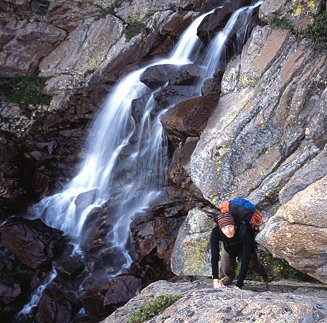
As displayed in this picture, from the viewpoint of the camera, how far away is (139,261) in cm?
1105

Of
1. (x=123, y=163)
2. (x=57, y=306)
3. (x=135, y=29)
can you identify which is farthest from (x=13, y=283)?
(x=135, y=29)

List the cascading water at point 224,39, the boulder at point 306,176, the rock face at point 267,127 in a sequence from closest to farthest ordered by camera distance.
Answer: the boulder at point 306,176 < the rock face at point 267,127 < the cascading water at point 224,39

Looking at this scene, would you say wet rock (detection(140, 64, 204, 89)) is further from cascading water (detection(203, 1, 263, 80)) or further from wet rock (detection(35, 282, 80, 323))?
wet rock (detection(35, 282, 80, 323))

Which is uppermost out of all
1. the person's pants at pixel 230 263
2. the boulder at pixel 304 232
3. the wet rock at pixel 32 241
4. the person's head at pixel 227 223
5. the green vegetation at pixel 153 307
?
the person's head at pixel 227 223

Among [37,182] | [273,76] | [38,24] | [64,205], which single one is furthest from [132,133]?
Answer: [38,24]

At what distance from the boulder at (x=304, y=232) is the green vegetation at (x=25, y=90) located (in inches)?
551

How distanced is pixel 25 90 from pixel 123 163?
301 inches

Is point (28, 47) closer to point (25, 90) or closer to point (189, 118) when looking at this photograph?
point (25, 90)

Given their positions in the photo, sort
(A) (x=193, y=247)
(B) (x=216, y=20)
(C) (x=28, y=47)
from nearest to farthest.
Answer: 1. (A) (x=193, y=247)
2. (B) (x=216, y=20)
3. (C) (x=28, y=47)

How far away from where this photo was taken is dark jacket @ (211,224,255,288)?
5.60 m

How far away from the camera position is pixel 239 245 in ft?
19.5

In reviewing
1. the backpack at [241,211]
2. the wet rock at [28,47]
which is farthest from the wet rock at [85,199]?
the backpack at [241,211]

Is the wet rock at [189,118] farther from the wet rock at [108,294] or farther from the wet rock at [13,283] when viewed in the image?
the wet rock at [13,283]

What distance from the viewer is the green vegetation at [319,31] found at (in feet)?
30.5
